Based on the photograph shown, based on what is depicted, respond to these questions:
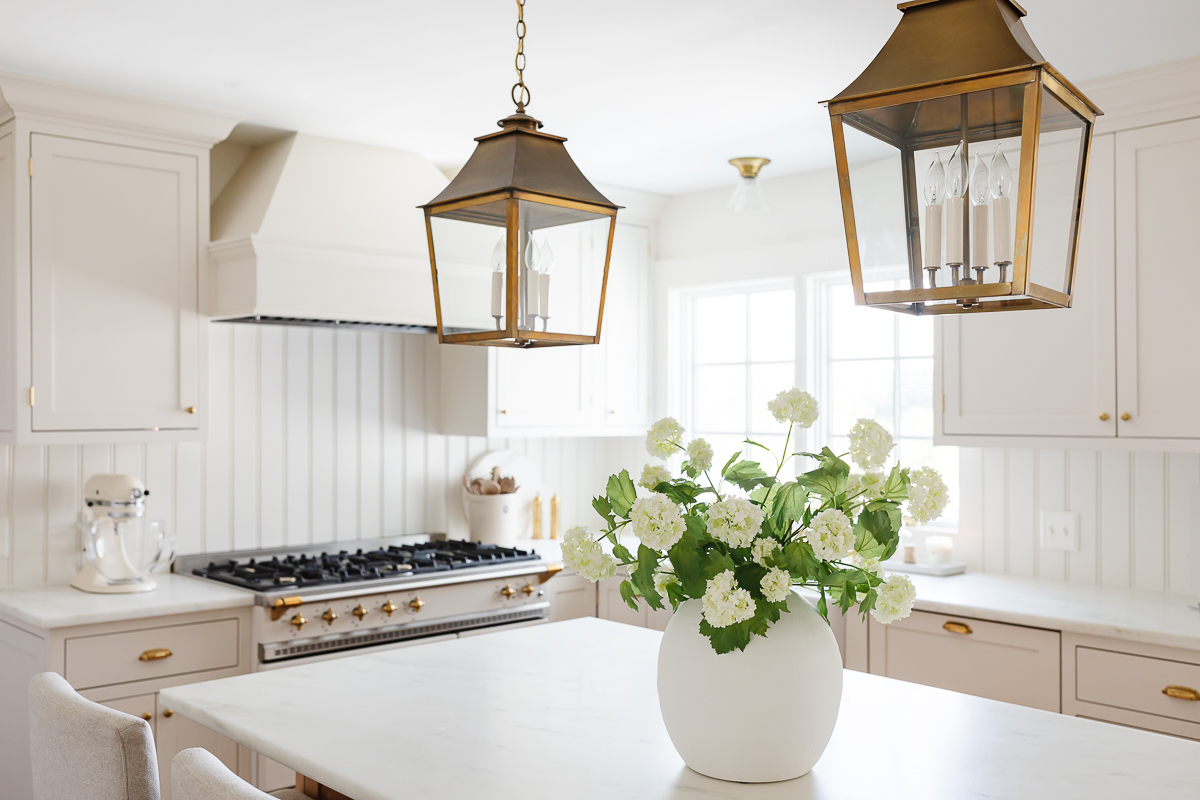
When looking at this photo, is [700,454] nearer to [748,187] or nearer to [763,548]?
[763,548]

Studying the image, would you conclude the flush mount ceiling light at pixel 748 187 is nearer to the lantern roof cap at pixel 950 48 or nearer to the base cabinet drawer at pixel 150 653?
the base cabinet drawer at pixel 150 653

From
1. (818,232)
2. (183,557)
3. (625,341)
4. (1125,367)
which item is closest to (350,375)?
(183,557)

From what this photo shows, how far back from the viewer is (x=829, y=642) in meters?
1.41

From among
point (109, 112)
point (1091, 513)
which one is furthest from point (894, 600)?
point (109, 112)

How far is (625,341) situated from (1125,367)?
2.13 meters

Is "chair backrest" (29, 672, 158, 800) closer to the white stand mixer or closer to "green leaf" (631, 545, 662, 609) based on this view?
"green leaf" (631, 545, 662, 609)

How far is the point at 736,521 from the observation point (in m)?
1.32

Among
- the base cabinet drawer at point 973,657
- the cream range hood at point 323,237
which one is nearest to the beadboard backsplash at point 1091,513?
the base cabinet drawer at point 973,657

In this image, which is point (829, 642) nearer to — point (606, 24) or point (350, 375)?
point (606, 24)

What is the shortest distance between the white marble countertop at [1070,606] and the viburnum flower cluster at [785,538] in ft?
5.14

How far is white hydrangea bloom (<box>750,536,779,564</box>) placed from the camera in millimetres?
1339

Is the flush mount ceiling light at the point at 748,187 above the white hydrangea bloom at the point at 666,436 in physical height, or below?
above

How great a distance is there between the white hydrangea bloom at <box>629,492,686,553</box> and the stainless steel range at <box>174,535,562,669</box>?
203cm

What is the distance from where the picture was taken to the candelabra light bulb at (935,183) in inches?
47.1
